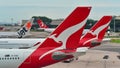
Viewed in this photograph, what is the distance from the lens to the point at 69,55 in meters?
23.4

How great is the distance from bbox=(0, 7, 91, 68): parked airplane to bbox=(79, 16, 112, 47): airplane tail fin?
15.8m

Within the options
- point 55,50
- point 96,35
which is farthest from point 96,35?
point 55,50

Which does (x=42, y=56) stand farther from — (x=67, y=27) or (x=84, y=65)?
(x=84, y=65)

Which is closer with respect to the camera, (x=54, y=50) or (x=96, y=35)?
(x=54, y=50)

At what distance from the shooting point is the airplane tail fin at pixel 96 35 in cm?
4075

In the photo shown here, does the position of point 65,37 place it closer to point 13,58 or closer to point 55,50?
Answer: point 55,50

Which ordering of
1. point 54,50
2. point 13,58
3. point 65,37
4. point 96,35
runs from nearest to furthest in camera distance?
1. point 13,58
2. point 54,50
3. point 65,37
4. point 96,35

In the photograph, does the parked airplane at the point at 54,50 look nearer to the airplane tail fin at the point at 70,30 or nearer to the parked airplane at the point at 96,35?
the airplane tail fin at the point at 70,30

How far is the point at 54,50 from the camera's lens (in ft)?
79.0

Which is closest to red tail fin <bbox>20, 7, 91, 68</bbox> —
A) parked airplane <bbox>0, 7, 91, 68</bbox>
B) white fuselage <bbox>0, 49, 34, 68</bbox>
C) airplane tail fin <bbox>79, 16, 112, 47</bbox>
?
parked airplane <bbox>0, 7, 91, 68</bbox>

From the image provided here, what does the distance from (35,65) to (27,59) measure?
692 mm

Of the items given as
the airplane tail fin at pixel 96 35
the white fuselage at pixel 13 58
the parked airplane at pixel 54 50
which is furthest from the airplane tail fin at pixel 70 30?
the airplane tail fin at pixel 96 35

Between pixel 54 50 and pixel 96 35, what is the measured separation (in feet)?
61.7

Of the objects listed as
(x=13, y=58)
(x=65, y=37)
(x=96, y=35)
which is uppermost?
(x=65, y=37)
